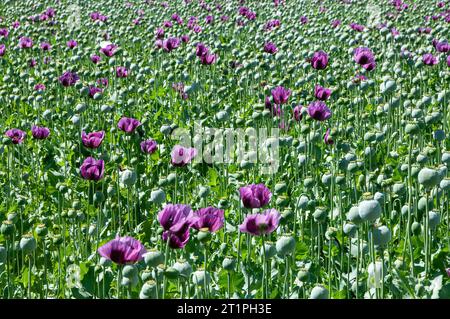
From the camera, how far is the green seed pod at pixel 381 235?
87.4 inches

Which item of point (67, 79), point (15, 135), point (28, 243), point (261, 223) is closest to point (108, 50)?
point (67, 79)

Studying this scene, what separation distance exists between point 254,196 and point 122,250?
58 cm

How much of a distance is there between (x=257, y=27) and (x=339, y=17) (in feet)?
4.26

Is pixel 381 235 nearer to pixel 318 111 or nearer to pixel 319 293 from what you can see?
pixel 319 293

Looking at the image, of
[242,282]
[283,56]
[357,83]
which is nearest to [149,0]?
[283,56]

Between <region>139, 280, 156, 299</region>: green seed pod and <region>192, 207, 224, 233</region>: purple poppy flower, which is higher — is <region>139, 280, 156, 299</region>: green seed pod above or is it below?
below

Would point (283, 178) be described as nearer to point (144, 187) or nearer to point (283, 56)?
point (144, 187)

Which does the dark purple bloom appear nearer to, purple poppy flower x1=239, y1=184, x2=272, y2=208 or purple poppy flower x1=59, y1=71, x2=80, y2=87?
purple poppy flower x1=59, y1=71, x2=80, y2=87

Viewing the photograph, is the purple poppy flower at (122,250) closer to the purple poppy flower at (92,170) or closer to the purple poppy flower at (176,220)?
the purple poppy flower at (176,220)

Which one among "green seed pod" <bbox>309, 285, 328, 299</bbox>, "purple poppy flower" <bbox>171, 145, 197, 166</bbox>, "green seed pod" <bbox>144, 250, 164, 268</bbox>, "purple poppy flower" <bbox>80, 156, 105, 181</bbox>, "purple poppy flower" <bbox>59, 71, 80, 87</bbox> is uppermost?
"purple poppy flower" <bbox>59, 71, 80, 87</bbox>

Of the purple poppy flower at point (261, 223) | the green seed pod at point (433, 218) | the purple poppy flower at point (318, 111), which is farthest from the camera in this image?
the purple poppy flower at point (318, 111)

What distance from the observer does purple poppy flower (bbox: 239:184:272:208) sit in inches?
94.7

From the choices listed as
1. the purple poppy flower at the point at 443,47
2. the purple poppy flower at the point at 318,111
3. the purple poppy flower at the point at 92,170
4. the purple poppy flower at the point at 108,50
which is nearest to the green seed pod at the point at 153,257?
the purple poppy flower at the point at 92,170

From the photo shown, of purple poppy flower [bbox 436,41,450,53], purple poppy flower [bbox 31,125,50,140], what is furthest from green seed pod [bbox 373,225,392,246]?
purple poppy flower [bbox 436,41,450,53]
